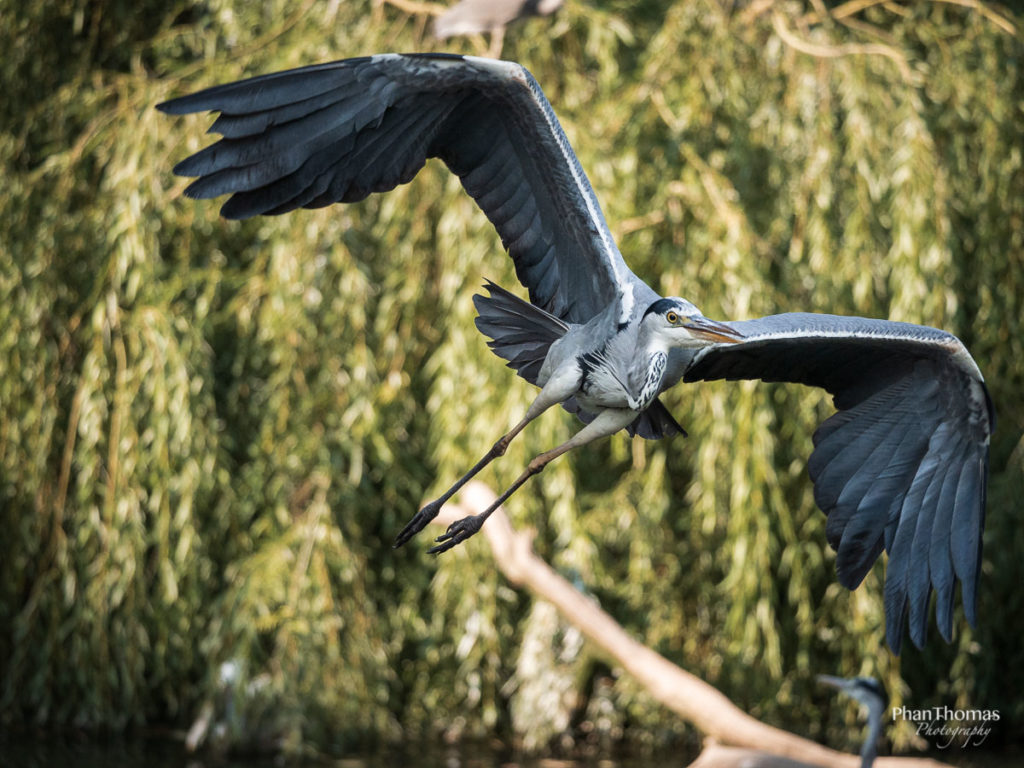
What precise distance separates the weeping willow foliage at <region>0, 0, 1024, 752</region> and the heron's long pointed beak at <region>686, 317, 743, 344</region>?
5.30 feet

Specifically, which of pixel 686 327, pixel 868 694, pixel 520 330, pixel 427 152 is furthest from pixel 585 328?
pixel 868 694

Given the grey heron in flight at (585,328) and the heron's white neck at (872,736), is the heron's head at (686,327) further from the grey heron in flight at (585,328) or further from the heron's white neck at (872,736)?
the heron's white neck at (872,736)

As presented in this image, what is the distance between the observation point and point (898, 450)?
3369 millimetres

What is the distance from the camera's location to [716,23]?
4852 mm

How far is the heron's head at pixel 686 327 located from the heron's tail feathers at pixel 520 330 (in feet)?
0.99

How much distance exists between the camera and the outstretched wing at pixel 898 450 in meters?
3.18

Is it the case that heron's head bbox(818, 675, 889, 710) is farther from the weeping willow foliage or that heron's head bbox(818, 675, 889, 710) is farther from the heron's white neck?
the weeping willow foliage

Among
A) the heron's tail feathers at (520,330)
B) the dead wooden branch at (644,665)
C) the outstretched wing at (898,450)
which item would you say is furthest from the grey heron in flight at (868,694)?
the heron's tail feathers at (520,330)

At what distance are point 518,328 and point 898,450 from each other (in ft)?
3.46

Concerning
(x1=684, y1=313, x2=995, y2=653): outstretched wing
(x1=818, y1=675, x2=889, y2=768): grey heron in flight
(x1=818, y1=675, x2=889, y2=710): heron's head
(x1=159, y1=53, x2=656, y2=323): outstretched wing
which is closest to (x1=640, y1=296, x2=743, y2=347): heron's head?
(x1=159, y1=53, x2=656, y2=323): outstretched wing

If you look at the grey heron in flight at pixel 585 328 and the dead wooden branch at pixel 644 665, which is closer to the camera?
the grey heron in flight at pixel 585 328

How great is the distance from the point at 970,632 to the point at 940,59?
2.09 m

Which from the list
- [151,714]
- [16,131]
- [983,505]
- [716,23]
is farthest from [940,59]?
[151,714]

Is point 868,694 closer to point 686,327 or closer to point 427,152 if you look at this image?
point 686,327
